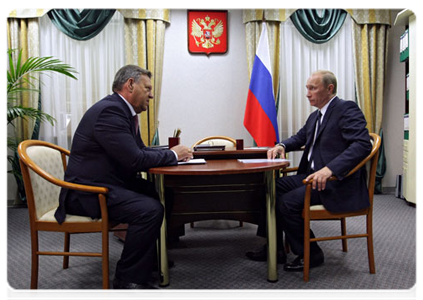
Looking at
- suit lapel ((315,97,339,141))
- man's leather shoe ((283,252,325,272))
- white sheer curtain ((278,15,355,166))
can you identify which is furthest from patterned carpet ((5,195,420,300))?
white sheer curtain ((278,15,355,166))

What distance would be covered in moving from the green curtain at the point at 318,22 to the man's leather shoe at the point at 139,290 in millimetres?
3666

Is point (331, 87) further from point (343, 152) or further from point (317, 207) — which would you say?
point (317, 207)

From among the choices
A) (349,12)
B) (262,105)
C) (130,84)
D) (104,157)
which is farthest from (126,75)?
(349,12)

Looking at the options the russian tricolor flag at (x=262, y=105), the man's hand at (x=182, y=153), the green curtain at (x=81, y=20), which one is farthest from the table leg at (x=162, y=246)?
the green curtain at (x=81, y=20)

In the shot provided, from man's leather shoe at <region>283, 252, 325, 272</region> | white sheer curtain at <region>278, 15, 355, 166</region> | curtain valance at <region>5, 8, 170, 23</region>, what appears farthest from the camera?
white sheer curtain at <region>278, 15, 355, 166</region>

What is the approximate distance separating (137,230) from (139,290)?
12.0 inches

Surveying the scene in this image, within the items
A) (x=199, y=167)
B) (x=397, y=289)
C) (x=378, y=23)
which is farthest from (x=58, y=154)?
(x=378, y=23)

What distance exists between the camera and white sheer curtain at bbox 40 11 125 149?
4332mm

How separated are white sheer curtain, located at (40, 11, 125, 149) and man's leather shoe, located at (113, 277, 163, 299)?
2.90 m

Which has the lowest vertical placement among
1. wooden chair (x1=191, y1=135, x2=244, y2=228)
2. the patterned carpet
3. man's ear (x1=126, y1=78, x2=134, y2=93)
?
the patterned carpet

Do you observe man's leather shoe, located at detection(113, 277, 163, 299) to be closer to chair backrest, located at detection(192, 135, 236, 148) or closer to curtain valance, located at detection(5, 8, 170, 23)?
chair backrest, located at detection(192, 135, 236, 148)

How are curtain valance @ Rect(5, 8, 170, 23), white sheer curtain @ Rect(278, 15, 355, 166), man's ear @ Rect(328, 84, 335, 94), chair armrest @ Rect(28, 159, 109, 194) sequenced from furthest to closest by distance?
white sheer curtain @ Rect(278, 15, 355, 166) < curtain valance @ Rect(5, 8, 170, 23) < man's ear @ Rect(328, 84, 335, 94) < chair armrest @ Rect(28, 159, 109, 194)

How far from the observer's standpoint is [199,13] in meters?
4.50

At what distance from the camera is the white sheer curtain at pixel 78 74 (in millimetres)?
4332
